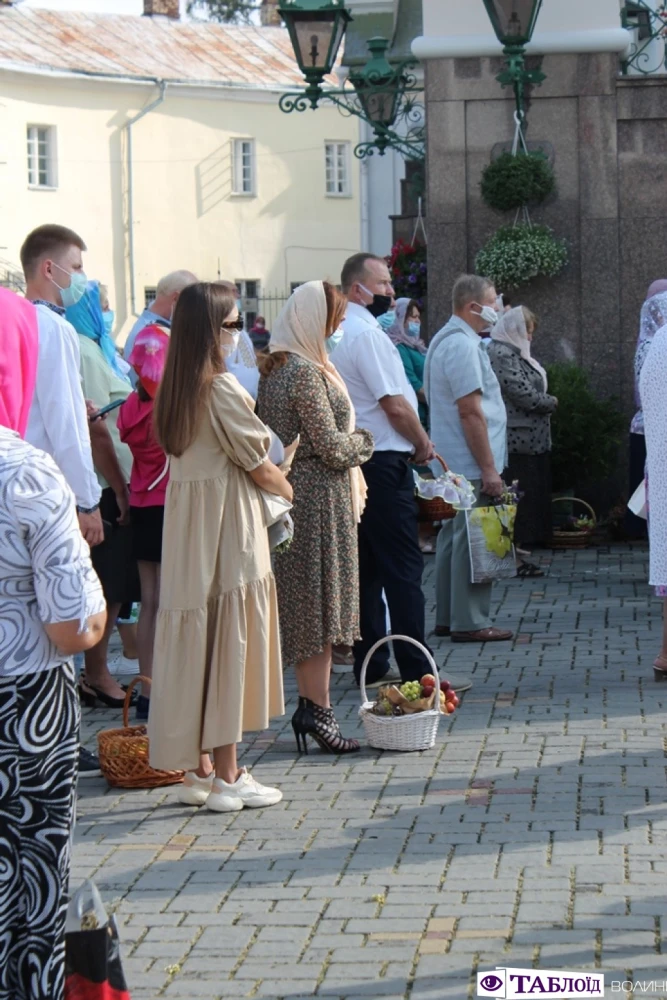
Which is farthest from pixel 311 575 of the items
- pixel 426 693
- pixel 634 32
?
pixel 634 32

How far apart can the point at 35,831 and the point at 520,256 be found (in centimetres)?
1038

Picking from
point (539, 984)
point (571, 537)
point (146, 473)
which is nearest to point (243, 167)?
point (571, 537)

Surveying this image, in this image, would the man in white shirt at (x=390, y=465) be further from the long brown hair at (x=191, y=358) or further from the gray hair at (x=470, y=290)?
the long brown hair at (x=191, y=358)

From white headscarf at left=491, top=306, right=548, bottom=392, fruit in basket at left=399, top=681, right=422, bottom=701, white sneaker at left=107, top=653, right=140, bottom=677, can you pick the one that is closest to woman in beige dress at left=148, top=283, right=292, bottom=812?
fruit in basket at left=399, top=681, right=422, bottom=701

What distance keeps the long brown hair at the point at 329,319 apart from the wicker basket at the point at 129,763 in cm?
137

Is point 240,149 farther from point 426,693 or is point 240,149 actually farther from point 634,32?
point 426,693

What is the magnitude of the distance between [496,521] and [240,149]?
1418 inches

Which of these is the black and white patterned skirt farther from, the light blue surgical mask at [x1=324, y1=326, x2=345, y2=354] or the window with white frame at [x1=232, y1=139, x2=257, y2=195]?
the window with white frame at [x1=232, y1=139, x2=257, y2=195]

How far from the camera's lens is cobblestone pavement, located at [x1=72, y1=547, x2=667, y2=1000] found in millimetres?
4508

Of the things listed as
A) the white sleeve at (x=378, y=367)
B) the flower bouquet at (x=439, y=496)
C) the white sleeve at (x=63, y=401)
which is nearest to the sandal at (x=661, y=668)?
the flower bouquet at (x=439, y=496)

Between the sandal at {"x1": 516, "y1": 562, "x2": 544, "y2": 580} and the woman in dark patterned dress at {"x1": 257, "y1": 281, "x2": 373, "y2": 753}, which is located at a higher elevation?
the woman in dark patterned dress at {"x1": 257, "y1": 281, "x2": 373, "y2": 753}

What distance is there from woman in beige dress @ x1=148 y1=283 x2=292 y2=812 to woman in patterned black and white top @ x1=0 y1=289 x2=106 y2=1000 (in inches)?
87.3

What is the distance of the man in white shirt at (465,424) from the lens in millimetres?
9180

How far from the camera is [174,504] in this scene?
609 centimetres
